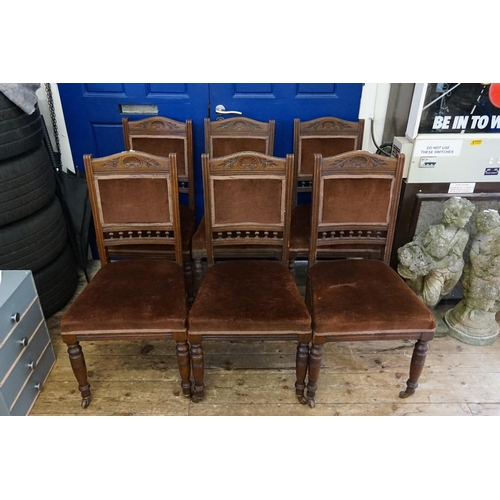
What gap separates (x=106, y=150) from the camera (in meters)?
2.53

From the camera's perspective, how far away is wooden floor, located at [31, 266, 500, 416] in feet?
5.76

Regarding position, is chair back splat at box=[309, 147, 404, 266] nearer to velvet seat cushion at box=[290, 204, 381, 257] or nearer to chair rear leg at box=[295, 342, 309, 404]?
velvet seat cushion at box=[290, 204, 381, 257]

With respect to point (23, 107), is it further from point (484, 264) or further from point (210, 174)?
point (484, 264)

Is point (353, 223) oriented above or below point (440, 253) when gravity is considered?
above

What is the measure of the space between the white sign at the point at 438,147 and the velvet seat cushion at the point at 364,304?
26.6 inches

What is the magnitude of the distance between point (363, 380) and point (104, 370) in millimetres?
1227

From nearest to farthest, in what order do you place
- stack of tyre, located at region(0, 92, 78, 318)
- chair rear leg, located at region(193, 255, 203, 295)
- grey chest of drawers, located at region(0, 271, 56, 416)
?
grey chest of drawers, located at region(0, 271, 56, 416) < stack of tyre, located at region(0, 92, 78, 318) < chair rear leg, located at region(193, 255, 203, 295)

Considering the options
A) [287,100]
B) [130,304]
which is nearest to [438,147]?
[287,100]

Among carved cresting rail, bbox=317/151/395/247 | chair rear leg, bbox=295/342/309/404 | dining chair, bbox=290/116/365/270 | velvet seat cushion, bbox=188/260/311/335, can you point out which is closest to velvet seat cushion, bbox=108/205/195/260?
velvet seat cushion, bbox=188/260/311/335

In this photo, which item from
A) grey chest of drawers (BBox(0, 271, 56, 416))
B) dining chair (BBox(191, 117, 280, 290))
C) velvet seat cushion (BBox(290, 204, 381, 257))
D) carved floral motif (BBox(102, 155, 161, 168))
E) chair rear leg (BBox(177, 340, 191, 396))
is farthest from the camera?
dining chair (BBox(191, 117, 280, 290))

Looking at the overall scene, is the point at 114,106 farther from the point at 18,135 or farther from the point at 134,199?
the point at 134,199

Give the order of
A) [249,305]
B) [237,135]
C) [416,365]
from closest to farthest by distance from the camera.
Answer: [249,305], [416,365], [237,135]

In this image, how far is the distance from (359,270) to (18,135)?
165 cm

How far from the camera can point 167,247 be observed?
7.07ft
